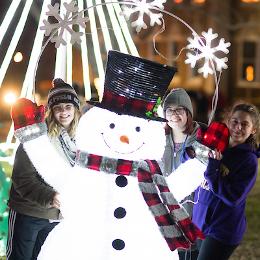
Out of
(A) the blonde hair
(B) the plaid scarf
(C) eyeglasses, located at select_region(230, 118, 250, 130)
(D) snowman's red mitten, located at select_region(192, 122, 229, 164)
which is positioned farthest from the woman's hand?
(A) the blonde hair

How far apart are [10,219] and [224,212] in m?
1.38

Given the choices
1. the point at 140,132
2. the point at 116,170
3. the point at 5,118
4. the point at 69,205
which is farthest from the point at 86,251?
the point at 5,118

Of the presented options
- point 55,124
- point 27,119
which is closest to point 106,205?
point 27,119

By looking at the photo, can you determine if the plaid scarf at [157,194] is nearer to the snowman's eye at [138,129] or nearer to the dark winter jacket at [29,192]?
the snowman's eye at [138,129]

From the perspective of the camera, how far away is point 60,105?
376 centimetres

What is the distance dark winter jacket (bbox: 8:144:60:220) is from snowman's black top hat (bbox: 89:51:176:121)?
0.68 m

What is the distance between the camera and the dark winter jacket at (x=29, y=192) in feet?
11.3

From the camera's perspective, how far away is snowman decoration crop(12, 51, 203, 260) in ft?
9.84

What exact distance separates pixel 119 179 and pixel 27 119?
57 centimetres

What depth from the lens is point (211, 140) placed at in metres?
3.22

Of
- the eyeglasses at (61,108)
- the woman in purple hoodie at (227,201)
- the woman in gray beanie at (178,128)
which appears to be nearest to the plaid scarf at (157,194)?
the woman in purple hoodie at (227,201)

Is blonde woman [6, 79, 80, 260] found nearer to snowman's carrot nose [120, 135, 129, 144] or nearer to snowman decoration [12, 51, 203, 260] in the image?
snowman decoration [12, 51, 203, 260]

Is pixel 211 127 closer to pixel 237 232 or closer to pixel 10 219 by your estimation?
pixel 237 232

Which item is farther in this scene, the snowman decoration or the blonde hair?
the blonde hair
